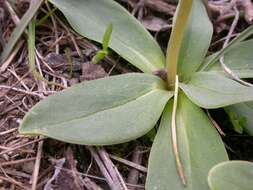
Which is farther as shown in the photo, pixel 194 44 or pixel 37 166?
pixel 194 44

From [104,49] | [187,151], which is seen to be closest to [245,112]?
[187,151]

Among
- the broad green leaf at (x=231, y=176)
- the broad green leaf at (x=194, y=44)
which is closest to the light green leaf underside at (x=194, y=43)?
the broad green leaf at (x=194, y=44)

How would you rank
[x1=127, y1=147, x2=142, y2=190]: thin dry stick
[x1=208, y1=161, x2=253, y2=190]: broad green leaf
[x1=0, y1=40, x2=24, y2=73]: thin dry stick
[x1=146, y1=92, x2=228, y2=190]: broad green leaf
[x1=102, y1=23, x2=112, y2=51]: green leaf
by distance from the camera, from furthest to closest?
[x1=0, y1=40, x2=24, y2=73]: thin dry stick < [x1=102, y1=23, x2=112, y2=51]: green leaf < [x1=127, y1=147, x2=142, y2=190]: thin dry stick < [x1=146, y1=92, x2=228, y2=190]: broad green leaf < [x1=208, y1=161, x2=253, y2=190]: broad green leaf

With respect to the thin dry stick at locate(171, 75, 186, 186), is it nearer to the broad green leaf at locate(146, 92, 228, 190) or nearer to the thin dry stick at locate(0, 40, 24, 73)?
the broad green leaf at locate(146, 92, 228, 190)

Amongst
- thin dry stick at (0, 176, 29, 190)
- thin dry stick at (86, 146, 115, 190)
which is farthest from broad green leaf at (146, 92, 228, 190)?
thin dry stick at (0, 176, 29, 190)

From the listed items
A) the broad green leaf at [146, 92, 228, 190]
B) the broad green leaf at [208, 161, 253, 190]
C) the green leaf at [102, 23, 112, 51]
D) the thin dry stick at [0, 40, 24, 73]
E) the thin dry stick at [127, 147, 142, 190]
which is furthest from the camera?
the thin dry stick at [0, 40, 24, 73]

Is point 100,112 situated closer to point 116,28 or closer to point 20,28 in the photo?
point 116,28
